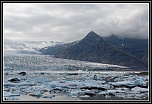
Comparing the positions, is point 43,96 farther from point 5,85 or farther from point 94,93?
point 5,85

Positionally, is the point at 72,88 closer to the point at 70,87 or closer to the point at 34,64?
the point at 70,87

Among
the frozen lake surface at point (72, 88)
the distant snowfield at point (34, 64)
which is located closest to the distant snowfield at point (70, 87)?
the frozen lake surface at point (72, 88)

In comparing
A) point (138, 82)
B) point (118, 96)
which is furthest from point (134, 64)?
point (118, 96)

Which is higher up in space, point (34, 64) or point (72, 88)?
point (34, 64)

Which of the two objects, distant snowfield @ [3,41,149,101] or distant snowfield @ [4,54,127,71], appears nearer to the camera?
distant snowfield @ [3,41,149,101]

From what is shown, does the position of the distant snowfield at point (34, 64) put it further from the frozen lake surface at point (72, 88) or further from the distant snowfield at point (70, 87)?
the frozen lake surface at point (72, 88)

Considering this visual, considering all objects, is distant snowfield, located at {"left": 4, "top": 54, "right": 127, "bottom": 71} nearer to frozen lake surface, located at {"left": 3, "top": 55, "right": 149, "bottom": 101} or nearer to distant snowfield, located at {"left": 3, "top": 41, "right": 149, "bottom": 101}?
distant snowfield, located at {"left": 3, "top": 41, "right": 149, "bottom": 101}

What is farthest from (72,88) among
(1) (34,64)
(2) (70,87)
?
(1) (34,64)

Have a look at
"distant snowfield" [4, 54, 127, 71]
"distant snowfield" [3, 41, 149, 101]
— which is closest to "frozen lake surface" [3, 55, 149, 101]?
"distant snowfield" [3, 41, 149, 101]

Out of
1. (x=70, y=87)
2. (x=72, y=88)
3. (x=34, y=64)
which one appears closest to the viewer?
(x=72, y=88)

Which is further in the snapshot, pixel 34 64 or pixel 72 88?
pixel 34 64

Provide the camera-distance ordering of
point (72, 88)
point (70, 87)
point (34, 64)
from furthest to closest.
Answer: point (34, 64)
point (70, 87)
point (72, 88)

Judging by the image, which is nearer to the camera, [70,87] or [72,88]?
[72,88]
